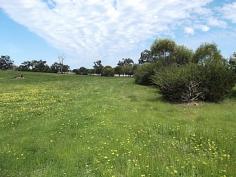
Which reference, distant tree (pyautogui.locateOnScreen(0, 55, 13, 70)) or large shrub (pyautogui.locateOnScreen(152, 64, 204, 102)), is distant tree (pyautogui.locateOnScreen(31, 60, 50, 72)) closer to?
distant tree (pyautogui.locateOnScreen(0, 55, 13, 70))

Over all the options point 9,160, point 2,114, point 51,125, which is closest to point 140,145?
point 9,160

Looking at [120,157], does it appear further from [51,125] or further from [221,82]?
[221,82]

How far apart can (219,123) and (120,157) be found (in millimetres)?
7763

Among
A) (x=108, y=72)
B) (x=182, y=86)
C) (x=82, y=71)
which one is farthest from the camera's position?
(x=82, y=71)

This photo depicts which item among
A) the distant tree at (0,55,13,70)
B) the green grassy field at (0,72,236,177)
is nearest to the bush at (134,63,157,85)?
the green grassy field at (0,72,236,177)

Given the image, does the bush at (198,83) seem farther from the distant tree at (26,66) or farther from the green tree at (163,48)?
the distant tree at (26,66)

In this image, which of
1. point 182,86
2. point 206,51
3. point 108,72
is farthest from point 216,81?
point 108,72

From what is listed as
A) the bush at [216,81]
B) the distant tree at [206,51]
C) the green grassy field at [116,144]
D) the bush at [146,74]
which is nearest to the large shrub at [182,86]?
the bush at [216,81]

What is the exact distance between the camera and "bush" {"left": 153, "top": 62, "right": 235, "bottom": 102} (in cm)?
2798

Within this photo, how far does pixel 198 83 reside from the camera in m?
28.6

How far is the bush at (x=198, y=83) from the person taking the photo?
27981 millimetres

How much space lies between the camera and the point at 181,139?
558 inches

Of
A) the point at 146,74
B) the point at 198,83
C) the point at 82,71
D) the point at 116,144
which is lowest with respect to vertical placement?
the point at 82,71

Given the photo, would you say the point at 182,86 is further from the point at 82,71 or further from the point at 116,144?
the point at 82,71
